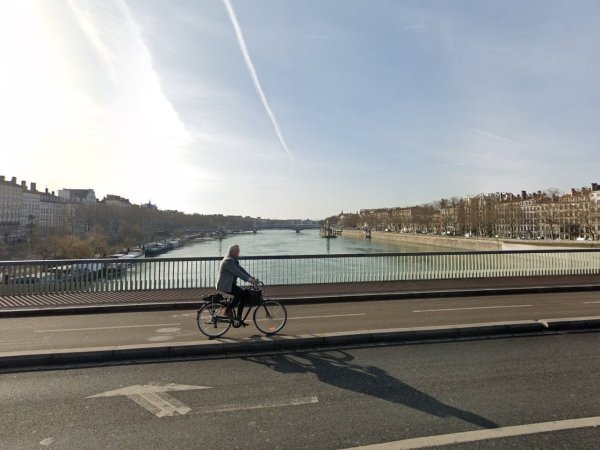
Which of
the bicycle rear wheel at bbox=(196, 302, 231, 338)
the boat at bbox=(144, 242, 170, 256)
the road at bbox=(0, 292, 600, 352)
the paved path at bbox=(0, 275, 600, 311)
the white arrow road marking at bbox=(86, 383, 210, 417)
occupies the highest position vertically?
the bicycle rear wheel at bbox=(196, 302, 231, 338)

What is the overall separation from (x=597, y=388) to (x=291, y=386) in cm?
356

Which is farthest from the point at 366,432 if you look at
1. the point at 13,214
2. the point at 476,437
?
the point at 13,214

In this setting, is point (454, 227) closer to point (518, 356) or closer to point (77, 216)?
point (77, 216)

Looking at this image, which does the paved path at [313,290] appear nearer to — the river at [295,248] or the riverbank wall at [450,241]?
the river at [295,248]

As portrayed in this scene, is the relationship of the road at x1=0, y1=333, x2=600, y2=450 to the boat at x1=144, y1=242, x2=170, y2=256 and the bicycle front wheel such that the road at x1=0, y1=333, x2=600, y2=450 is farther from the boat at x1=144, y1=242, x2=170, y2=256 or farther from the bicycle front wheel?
the boat at x1=144, y1=242, x2=170, y2=256

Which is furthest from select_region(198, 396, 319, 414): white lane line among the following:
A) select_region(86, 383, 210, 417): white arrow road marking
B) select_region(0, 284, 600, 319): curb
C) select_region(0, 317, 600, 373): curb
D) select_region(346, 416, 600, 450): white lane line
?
select_region(0, 284, 600, 319): curb

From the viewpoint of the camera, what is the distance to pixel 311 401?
14.2 ft

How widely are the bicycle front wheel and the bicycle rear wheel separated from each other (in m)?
0.58

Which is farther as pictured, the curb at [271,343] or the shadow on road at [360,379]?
the curb at [271,343]

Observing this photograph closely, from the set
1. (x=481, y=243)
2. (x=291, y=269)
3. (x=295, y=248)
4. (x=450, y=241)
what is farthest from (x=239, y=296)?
(x=450, y=241)

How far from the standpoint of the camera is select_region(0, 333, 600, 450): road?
353 centimetres

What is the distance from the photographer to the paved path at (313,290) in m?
10.4

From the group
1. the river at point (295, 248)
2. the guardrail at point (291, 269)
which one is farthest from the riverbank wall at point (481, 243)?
the guardrail at point (291, 269)

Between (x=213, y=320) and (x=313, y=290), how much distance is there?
5509mm
